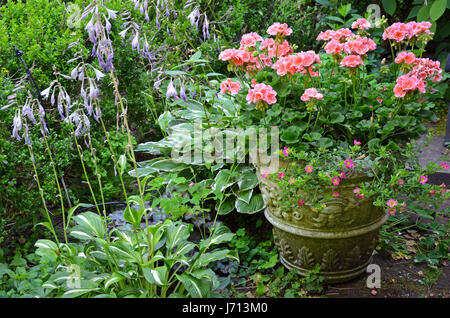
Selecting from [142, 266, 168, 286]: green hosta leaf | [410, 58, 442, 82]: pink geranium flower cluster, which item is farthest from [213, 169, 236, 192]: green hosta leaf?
[410, 58, 442, 82]: pink geranium flower cluster

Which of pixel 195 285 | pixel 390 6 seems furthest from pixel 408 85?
pixel 390 6

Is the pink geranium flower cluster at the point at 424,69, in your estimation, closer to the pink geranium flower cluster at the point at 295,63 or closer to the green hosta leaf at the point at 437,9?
the pink geranium flower cluster at the point at 295,63

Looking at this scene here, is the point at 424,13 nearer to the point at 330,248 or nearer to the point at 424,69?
the point at 424,69

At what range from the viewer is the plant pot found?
2.26 meters

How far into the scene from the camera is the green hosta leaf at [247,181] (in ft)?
9.04

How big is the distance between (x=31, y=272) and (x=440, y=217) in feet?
8.63

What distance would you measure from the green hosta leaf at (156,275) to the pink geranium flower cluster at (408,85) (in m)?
1.40

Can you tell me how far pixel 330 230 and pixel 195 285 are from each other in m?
0.74

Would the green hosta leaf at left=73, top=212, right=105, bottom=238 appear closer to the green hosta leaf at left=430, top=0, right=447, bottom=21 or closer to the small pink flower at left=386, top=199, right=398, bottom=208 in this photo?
the small pink flower at left=386, top=199, right=398, bottom=208

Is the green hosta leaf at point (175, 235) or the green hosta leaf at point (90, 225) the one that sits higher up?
the green hosta leaf at point (90, 225)

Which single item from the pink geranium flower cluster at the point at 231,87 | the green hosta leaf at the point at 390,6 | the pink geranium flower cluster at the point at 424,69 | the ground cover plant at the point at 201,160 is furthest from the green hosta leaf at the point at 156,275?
the green hosta leaf at the point at 390,6

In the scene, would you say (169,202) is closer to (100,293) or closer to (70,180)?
(100,293)
